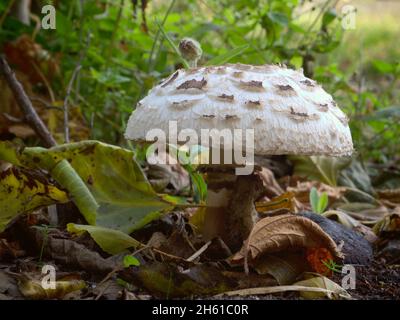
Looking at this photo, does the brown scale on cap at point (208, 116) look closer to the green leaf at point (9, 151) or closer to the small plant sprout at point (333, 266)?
the small plant sprout at point (333, 266)

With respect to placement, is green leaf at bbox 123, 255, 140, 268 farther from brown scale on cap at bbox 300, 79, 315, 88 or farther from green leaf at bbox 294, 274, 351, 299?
brown scale on cap at bbox 300, 79, 315, 88

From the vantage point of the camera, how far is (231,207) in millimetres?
2102

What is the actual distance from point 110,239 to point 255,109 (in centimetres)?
65

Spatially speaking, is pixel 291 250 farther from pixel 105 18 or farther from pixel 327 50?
pixel 105 18

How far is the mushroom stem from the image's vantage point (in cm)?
208

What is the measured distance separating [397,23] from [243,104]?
32.4 ft

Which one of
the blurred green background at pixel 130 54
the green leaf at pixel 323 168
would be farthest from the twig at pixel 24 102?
the green leaf at pixel 323 168

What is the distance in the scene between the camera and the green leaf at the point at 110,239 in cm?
188

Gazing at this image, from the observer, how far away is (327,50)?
3289mm

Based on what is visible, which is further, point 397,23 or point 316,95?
point 397,23

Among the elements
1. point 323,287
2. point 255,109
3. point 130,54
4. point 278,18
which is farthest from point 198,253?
point 130,54

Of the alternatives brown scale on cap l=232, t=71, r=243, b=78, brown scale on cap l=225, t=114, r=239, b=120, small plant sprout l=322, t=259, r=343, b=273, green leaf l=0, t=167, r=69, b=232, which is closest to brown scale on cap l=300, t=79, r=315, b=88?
brown scale on cap l=232, t=71, r=243, b=78
